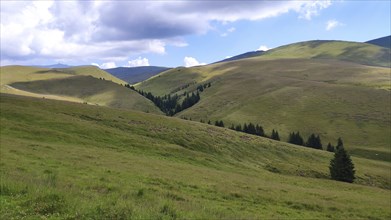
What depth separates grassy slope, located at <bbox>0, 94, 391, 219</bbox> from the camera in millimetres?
13555

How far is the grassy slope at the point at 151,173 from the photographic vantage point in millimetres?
13555

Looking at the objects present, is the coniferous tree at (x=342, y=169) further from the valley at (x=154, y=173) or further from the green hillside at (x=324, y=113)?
the green hillside at (x=324, y=113)

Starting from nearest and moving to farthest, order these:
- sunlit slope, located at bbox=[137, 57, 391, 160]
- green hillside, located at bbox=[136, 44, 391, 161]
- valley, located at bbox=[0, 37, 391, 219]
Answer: valley, located at bbox=[0, 37, 391, 219] → green hillside, located at bbox=[136, 44, 391, 161] → sunlit slope, located at bbox=[137, 57, 391, 160]

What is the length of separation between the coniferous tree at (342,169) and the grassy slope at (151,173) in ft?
7.14

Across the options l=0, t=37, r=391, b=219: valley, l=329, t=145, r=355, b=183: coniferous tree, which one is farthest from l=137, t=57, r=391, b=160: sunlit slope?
l=329, t=145, r=355, b=183: coniferous tree

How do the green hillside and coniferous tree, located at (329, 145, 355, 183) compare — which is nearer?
coniferous tree, located at (329, 145, 355, 183)

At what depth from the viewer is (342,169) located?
56.7 m

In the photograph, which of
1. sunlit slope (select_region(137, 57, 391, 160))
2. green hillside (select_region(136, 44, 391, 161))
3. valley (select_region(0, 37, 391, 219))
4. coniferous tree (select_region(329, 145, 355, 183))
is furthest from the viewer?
sunlit slope (select_region(137, 57, 391, 160))

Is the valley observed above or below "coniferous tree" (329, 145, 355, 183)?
above

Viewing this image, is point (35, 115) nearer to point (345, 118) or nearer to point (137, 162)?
point (137, 162)

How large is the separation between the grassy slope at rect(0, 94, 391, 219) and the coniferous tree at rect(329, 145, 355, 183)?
2177mm

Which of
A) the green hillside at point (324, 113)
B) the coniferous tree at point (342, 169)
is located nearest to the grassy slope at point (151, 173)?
the coniferous tree at point (342, 169)

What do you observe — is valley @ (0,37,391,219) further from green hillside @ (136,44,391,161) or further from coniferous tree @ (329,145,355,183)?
green hillside @ (136,44,391,161)

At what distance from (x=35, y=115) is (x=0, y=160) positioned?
1049 inches
